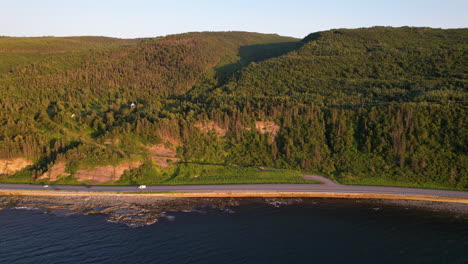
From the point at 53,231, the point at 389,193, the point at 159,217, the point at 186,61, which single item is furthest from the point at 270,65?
the point at 53,231

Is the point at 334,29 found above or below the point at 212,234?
above

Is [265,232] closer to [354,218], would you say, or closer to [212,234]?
[212,234]

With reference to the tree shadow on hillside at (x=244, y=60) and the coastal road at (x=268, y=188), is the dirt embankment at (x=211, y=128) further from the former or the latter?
the tree shadow on hillside at (x=244, y=60)

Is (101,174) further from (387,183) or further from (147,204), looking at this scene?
(387,183)

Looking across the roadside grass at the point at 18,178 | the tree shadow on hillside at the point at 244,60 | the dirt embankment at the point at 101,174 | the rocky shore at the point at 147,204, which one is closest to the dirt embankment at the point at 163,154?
the dirt embankment at the point at 101,174

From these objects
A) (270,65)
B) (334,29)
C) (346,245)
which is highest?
(334,29)

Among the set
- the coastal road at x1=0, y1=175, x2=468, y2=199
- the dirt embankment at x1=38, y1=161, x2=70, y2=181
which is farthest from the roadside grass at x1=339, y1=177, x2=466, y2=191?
the dirt embankment at x1=38, y1=161, x2=70, y2=181
